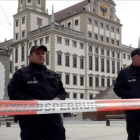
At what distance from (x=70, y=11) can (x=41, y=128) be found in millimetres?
56831

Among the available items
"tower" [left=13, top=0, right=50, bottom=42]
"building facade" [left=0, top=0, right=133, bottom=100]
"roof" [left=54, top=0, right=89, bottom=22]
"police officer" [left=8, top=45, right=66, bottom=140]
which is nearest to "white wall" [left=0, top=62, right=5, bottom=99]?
"police officer" [left=8, top=45, right=66, bottom=140]

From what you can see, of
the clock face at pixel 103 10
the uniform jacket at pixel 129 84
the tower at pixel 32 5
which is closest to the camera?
the uniform jacket at pixel 129 84

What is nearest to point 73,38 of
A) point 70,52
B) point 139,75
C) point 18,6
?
point 70,52

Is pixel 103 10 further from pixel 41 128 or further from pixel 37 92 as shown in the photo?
pixel 41 128

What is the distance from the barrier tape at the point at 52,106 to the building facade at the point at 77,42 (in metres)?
41.3

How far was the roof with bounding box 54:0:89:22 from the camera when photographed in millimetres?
55469

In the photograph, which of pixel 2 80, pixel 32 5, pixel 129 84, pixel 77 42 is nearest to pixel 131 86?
pixel 129 84

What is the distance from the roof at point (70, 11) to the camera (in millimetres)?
55469

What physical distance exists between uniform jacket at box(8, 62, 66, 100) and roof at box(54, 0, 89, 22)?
167ft

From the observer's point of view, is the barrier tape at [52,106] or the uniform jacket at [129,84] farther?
the uniform jacket at [129,84]

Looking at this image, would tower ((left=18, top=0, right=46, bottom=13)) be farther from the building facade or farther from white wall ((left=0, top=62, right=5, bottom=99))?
white wall ((left=0, top=62, right=5, bottom=99))

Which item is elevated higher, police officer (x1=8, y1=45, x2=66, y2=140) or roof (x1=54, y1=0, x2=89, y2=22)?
roof (x1=54, y1=0, x2=89, y2=22)

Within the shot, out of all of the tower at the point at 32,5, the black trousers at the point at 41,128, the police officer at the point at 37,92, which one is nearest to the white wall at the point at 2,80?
the police officer at the point at 37,92

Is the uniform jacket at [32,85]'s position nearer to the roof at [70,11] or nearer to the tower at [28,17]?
the tower at [28,17]
